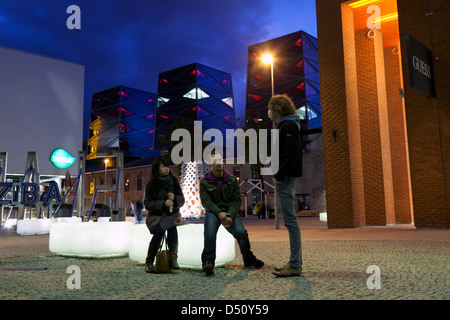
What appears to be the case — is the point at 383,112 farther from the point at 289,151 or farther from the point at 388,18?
the point at 289,151

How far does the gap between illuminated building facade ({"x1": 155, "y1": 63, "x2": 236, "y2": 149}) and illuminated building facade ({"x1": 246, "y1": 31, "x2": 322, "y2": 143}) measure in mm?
16120

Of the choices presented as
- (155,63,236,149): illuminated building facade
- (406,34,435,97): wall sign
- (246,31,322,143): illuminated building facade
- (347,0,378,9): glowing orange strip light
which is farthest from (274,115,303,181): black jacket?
(155,63,236,149): illuminated building facade

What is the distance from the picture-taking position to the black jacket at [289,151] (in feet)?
14.8

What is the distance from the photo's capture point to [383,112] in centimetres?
1625

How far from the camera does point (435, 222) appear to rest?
12.1m

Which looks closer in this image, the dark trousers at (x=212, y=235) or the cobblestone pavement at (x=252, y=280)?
the cobblestone pavement at (x=252, y=280)

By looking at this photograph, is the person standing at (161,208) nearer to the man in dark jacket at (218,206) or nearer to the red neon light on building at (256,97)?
the man in dark jacket at (218,206)

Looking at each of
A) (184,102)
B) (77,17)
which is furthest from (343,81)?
(184,102)

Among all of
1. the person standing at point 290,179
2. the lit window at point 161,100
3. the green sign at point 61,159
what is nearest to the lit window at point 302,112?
the green sign at point 61,159

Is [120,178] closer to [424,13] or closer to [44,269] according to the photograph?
[44,269]

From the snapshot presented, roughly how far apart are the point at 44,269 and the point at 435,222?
10982 millimetres

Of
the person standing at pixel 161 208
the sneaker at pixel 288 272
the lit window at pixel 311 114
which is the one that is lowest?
the sneaker at pixel 288 272

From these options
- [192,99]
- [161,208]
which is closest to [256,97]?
[192,99]

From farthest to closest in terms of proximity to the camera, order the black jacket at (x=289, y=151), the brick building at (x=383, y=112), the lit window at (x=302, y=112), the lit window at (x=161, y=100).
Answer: the lit window at (x=161, y=100) < the lit window at (x=302, y=112) < the brick building at (x=383, y=112) < the black jacket at (x=289, y=151)
